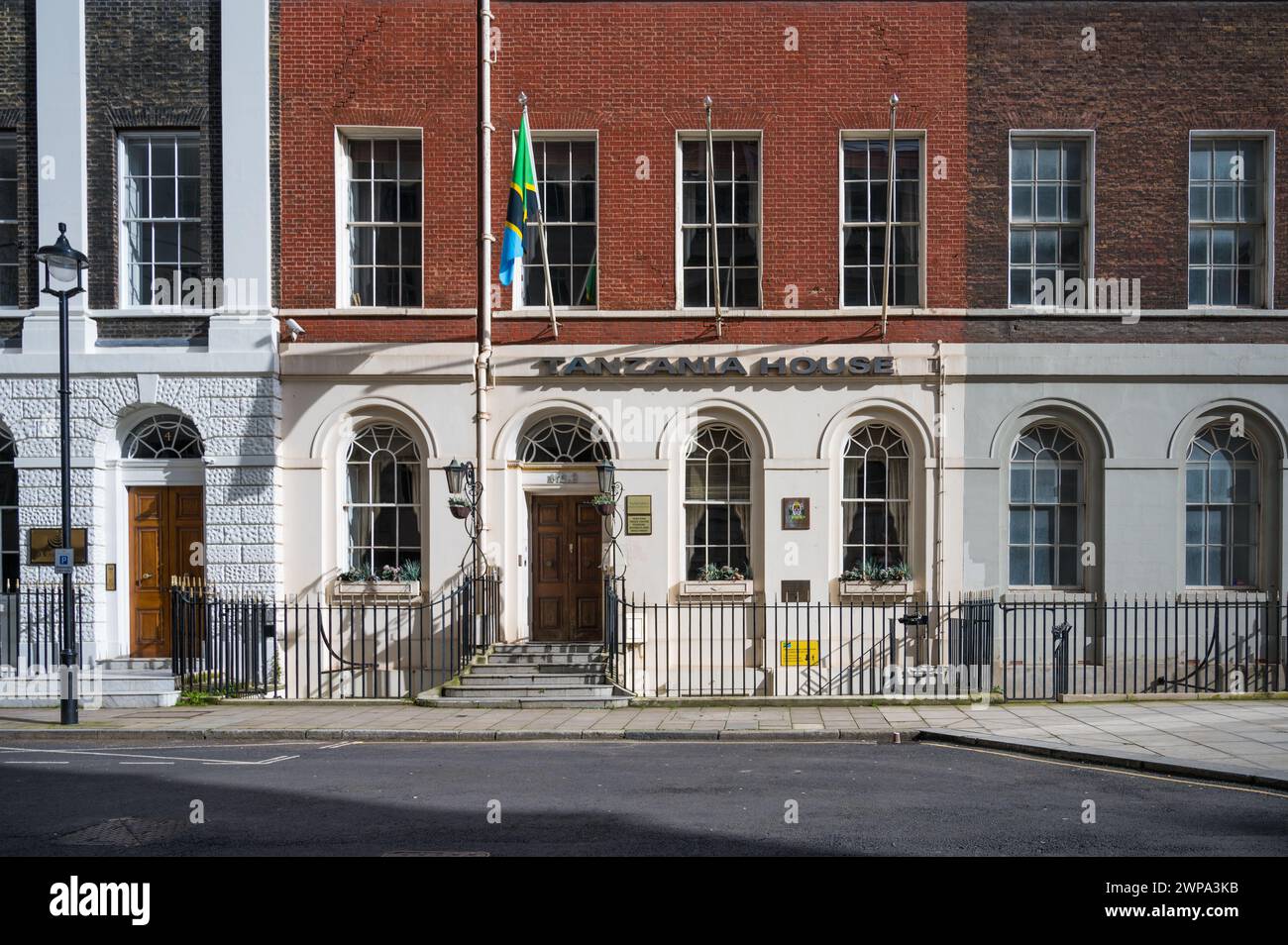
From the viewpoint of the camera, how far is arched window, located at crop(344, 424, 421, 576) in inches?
647

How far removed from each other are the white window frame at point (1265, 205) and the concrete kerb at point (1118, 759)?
8.27 metres

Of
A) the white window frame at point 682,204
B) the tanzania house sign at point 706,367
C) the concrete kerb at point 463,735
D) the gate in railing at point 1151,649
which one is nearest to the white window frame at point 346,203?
the tanzania house sign at point 706,367

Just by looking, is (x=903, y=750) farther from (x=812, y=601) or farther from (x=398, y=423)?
(x=398, y=423)

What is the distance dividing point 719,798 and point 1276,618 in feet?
36.3

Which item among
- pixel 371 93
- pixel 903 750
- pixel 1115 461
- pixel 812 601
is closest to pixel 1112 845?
pixel 903 750

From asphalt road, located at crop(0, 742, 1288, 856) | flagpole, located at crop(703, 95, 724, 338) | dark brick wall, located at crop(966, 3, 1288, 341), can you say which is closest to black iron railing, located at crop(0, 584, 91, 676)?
asphalt road, located at crop(0, 742, 1288, 856)

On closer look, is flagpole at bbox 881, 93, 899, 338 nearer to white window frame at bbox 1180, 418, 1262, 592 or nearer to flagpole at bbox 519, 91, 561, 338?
flagpole at bbox 519, 91, 561, 338

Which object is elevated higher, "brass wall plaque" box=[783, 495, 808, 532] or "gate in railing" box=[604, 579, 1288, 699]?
"brass wall plaque" box=[783, 495, 808, 532]

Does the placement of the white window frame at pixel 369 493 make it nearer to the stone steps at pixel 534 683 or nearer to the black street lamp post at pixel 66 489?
the stone steps at pixel 534 683

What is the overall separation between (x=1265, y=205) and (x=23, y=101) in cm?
1915

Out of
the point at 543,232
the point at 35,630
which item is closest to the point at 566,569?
the point at 543,232

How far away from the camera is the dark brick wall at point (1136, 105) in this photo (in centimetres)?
1585

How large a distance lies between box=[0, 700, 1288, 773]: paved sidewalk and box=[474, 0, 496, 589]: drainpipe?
337 cm

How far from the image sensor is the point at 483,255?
15898 mm
